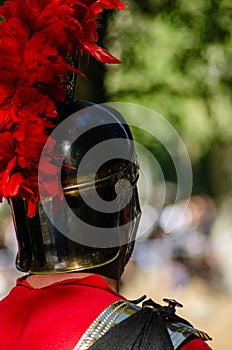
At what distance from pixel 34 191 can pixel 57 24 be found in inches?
21.5

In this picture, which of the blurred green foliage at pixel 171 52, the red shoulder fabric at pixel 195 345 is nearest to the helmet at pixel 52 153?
the red shoulder fabric at pixel 195 345

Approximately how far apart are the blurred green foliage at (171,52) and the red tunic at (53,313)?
5.53 meters

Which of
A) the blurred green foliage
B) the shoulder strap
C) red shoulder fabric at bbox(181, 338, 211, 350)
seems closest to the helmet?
the shoulder strap

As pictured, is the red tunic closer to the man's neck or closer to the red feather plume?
the man's neck

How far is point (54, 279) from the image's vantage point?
2738 millimetres

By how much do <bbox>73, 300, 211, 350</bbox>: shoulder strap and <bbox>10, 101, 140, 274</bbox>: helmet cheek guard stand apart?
30 centimetres

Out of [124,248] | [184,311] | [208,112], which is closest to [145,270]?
[184,311]

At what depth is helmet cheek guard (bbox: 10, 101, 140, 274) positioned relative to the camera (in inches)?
108

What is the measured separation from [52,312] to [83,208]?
1.31ft

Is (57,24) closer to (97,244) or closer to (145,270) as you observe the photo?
(97,244)

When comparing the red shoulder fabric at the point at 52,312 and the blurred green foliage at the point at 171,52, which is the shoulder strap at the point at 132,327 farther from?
the blurred green foliage at the point at 171,52

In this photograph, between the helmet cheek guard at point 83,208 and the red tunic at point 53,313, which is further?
the helmet cheek guard at point 83,208

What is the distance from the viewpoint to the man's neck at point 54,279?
272cm

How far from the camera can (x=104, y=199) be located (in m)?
2.83
